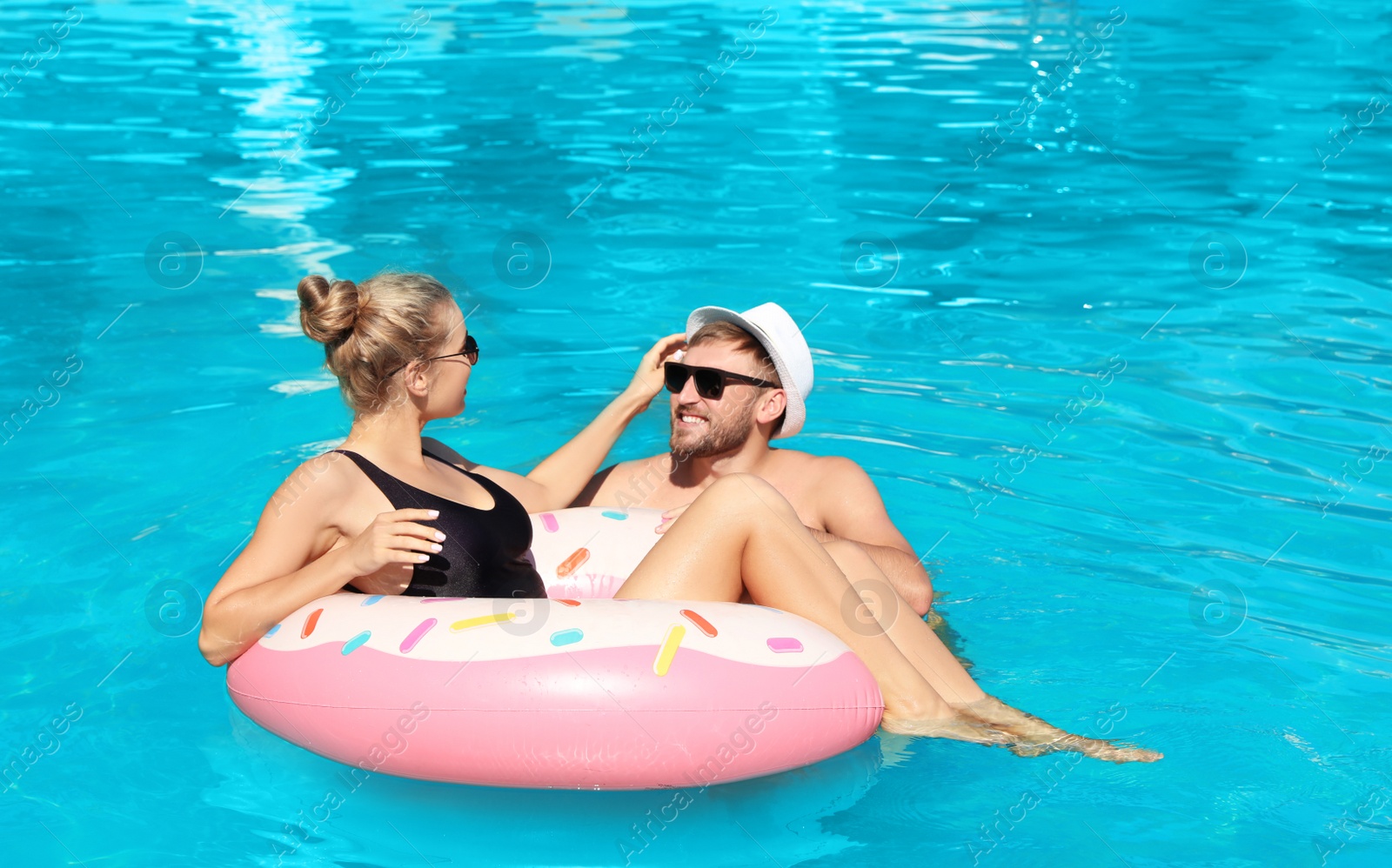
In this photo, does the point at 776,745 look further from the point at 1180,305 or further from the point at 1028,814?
the point at 1180,305

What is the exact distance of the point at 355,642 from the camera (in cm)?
312

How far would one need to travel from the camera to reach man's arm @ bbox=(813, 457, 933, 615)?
3.84 meters

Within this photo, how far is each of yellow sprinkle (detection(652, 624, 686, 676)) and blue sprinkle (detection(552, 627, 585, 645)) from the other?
189 millimetres

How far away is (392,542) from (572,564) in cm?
109

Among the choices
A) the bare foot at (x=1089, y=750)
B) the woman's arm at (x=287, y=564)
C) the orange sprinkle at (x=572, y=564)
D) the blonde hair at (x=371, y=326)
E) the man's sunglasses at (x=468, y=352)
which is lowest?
the bare foot at (x=1089, y=750)

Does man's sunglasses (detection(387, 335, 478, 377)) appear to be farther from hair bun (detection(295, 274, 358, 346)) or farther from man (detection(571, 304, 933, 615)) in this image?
man (detection(571, 304, 933, 615))

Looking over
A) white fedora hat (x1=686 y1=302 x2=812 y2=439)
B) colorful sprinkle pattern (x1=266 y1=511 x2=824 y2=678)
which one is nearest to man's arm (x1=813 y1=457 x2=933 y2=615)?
white fedora hat (x1=686 y1=302 x2=812 y2=439)

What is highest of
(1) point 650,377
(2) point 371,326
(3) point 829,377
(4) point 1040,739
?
(2) point 371,326

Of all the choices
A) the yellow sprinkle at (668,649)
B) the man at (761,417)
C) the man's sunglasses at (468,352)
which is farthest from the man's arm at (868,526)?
the man's sunglasses at (468,352)

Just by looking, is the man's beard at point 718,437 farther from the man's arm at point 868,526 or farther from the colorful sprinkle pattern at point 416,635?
the colorful sprinkle pattern at point 416,635

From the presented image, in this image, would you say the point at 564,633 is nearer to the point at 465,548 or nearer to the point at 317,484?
the point at 465,548

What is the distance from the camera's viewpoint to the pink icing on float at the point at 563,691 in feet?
9.82

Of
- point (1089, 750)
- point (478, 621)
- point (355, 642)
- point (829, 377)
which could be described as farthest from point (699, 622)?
point (829, 377)

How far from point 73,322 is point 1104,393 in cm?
535
